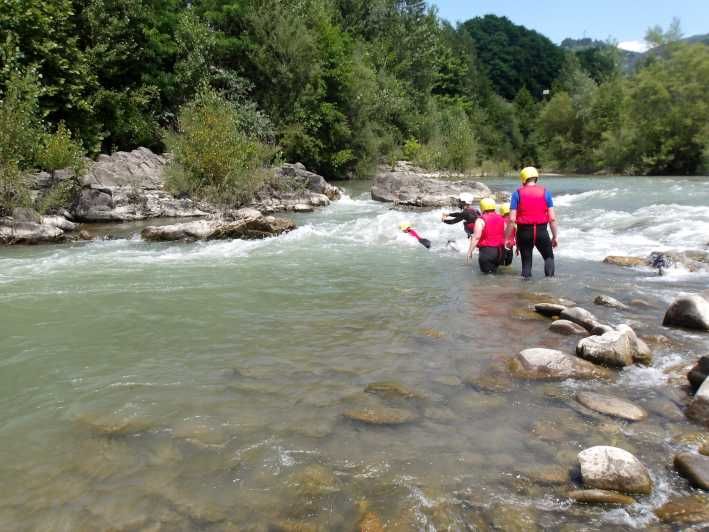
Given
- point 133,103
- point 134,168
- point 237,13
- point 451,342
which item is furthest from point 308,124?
point 451,342

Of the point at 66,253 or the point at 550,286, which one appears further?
the point at 66,253

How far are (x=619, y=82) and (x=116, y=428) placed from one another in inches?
2855

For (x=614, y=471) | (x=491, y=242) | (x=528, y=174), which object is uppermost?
(x=528, y=174)

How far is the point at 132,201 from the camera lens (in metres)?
20.2

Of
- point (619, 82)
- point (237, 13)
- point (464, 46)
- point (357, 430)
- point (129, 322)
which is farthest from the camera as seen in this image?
point (464, 46)

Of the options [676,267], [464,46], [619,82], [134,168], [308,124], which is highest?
[464,46]

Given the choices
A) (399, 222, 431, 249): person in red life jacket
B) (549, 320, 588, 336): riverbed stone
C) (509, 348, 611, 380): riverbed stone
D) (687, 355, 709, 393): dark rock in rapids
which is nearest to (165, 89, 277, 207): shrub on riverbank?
(399, 222, 431, 249): person in red life jacket

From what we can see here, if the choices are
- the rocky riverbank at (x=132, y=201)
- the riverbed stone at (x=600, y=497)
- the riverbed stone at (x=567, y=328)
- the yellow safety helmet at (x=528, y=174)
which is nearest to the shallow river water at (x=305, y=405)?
the riverbed stone at (x=600, y=497)

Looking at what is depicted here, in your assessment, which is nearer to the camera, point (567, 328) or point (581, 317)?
point (567, 328)

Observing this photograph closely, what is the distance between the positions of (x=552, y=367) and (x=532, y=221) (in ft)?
15.4

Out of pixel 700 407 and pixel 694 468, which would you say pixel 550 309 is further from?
pixel 694 468

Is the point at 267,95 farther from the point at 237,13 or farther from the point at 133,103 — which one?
the point at 133,103

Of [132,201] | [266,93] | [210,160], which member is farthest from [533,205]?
[266,93]

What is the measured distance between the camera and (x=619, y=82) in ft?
212
